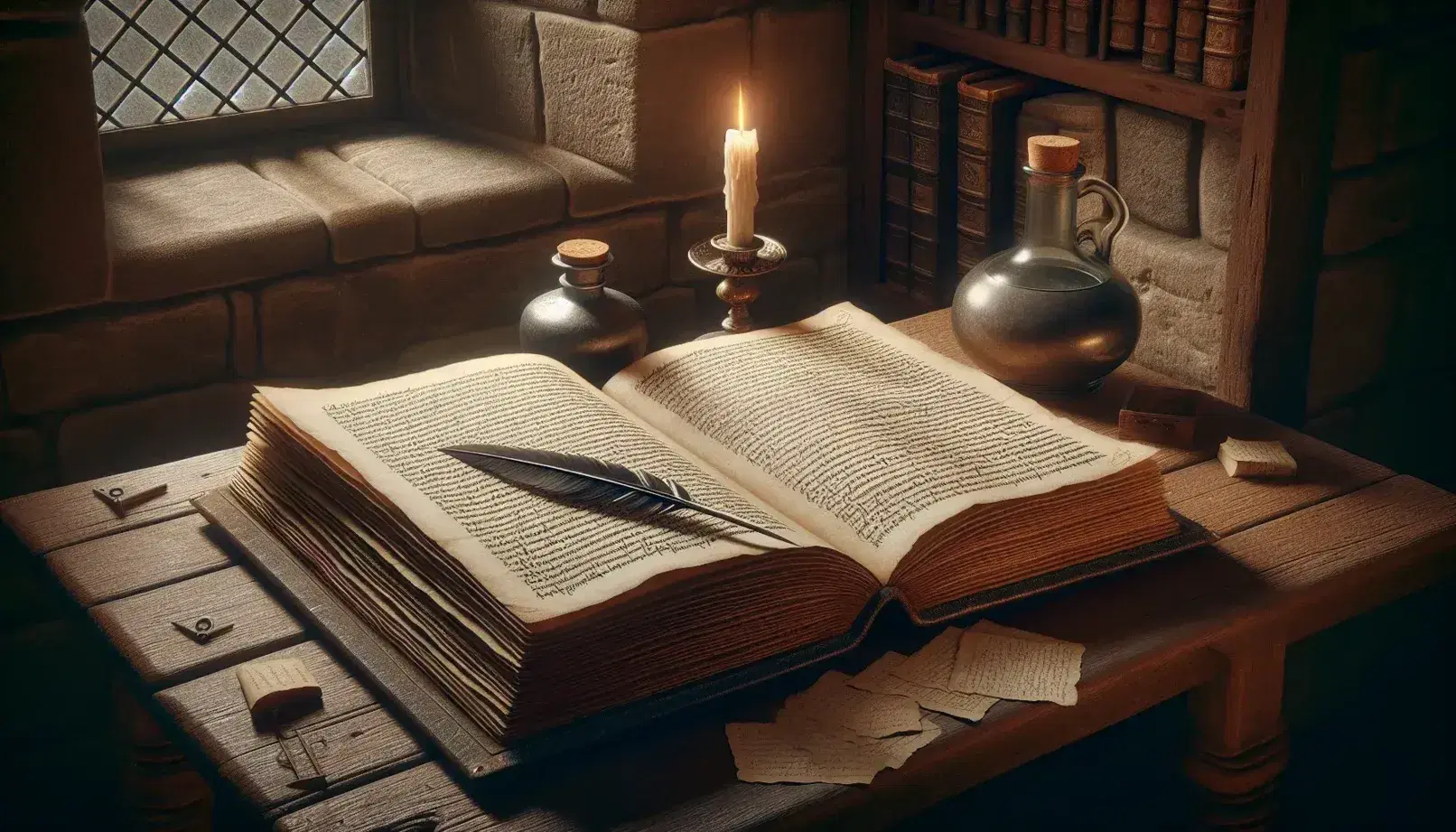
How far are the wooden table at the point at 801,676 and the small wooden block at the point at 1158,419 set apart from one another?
0.02 metres

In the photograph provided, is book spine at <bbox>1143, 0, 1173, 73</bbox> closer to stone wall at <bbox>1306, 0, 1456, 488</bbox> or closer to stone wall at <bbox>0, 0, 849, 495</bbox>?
stone wall at <bbox>1306, 0, 1456, 488</bbox>

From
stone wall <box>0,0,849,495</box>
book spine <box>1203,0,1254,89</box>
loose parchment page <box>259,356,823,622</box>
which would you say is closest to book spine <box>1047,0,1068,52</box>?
book spine <box>1203,0,1254,89</box>

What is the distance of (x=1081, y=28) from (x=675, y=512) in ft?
3.80

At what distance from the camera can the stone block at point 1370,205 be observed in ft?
6.08

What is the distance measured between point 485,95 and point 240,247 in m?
0.64

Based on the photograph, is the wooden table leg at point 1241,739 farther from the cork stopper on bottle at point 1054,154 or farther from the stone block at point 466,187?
the stone block at point 466,187

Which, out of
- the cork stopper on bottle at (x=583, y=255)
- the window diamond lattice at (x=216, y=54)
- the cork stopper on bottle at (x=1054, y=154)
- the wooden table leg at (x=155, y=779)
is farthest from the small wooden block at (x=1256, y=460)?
the window diamond lattice at (x=216, y=54)

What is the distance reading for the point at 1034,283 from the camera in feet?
5.03

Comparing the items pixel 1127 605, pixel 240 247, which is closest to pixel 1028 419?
pixel 1127 605

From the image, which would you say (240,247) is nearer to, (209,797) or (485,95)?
(485,95)

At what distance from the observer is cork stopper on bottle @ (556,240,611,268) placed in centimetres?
155

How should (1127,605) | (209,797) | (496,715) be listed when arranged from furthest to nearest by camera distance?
(209,797), (1127,605), (496,715)

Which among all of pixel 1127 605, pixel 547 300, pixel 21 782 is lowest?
pixel 21 782

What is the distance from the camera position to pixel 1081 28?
1993mm
